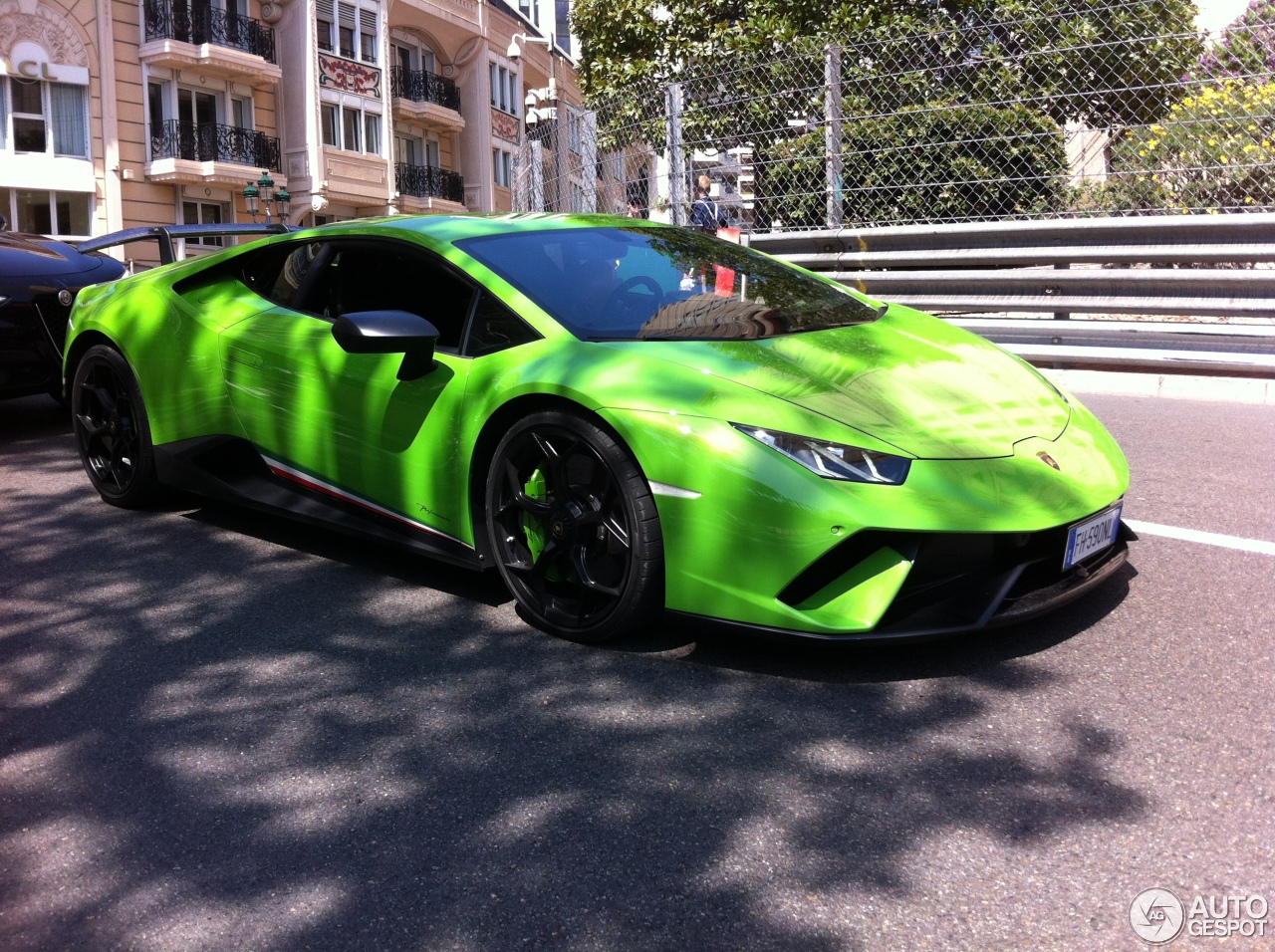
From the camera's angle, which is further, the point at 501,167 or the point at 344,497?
the point at 501,167

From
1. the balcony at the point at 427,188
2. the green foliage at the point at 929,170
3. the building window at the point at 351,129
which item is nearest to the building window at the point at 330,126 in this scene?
the building window at the point at 351,129

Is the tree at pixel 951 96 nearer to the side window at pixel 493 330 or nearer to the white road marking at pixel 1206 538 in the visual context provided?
the white road marking at pixel 1206 538

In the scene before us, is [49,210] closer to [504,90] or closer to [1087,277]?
[504,90]

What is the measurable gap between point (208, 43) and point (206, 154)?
2951 mm

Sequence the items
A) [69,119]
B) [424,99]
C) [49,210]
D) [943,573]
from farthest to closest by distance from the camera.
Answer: [424,99] < [69,119] < [49,210] < [943,573]

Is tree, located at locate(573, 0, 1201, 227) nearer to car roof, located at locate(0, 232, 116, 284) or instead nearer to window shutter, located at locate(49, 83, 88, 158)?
car roof, located at locate(0, 232, 116, 284)

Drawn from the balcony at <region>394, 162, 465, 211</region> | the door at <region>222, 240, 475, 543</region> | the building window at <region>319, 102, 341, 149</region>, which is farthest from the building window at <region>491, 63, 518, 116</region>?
the door at <region>222, 240, 475, 543</region>

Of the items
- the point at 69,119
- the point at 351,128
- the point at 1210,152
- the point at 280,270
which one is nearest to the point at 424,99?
the point at 351,128

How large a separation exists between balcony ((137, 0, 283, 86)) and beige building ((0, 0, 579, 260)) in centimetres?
5

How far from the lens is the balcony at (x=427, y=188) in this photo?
4138 centimetres

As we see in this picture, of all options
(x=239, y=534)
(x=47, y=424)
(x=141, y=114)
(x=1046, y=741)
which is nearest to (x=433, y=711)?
(x=1046, y=741)

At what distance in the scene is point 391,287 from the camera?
13.3 ft

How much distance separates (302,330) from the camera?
4152 mm

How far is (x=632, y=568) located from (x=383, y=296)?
4.97ft
